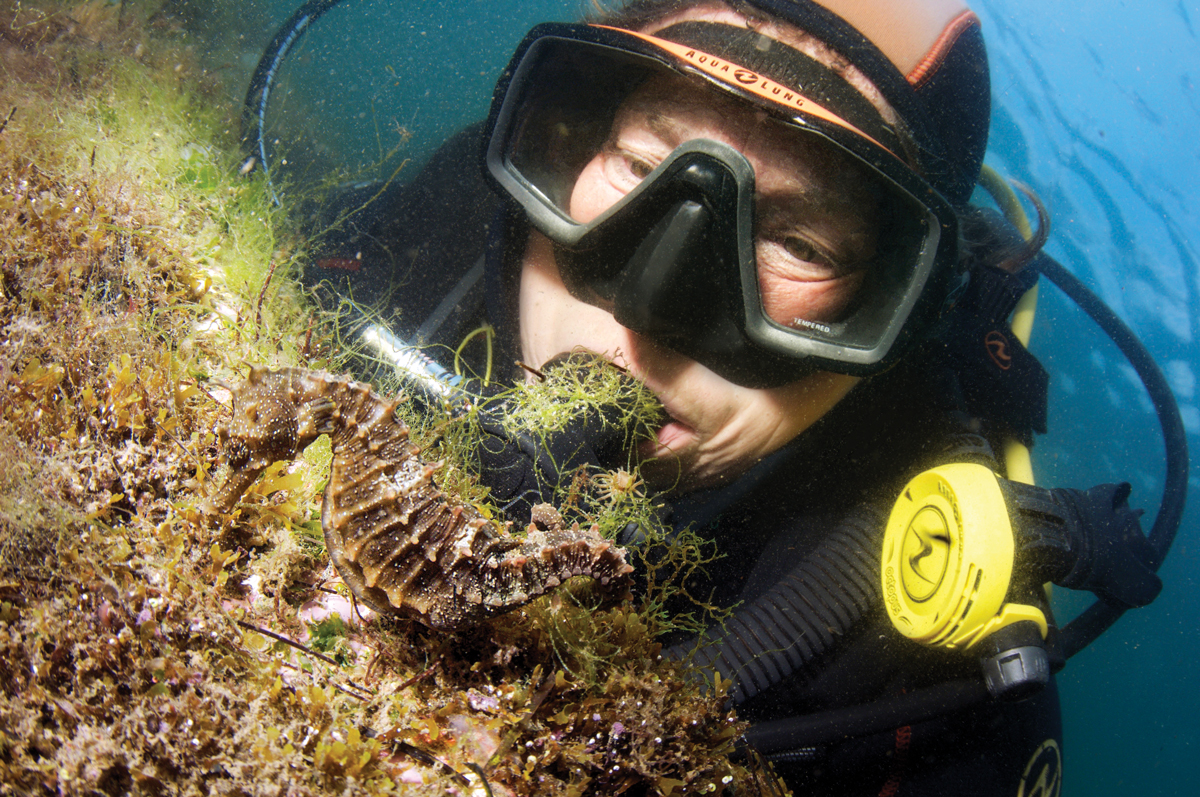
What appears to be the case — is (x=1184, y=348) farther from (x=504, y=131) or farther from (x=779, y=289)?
(x=504, y=131)

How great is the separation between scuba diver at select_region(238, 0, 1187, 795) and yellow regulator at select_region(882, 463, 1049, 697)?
0.01 meters

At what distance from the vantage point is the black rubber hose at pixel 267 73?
419 cm

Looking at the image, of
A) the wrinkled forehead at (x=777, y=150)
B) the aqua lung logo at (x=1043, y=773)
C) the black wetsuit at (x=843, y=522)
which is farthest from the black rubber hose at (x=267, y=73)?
the aqua lung logo at (x=1043, y=773)

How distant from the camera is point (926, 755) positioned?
2.99 metres

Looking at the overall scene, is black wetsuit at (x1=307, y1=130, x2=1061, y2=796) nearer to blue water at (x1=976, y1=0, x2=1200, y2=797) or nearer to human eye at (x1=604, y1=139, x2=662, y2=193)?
human eye at (x1=604, y1=139, x2=662, y2=193)

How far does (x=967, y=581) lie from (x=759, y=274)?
5.57ft

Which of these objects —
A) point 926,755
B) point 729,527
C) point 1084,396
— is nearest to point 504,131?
point 729,527

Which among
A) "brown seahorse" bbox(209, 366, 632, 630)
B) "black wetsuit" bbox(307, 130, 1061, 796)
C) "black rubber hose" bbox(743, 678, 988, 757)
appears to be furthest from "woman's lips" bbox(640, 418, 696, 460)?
"black rubber hose" bbox(743, 678, 988, 757)

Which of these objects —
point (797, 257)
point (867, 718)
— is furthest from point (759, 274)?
point (867, 718)

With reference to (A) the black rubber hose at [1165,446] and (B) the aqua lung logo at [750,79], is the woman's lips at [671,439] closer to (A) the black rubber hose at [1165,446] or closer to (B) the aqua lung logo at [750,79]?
(B) the aqua lung logo at [750,79]

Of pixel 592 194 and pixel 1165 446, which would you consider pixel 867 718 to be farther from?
pixel 1165 446

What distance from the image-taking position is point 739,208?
8.00ft

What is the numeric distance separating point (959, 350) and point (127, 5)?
33.1 feet

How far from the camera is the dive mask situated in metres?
2.42
